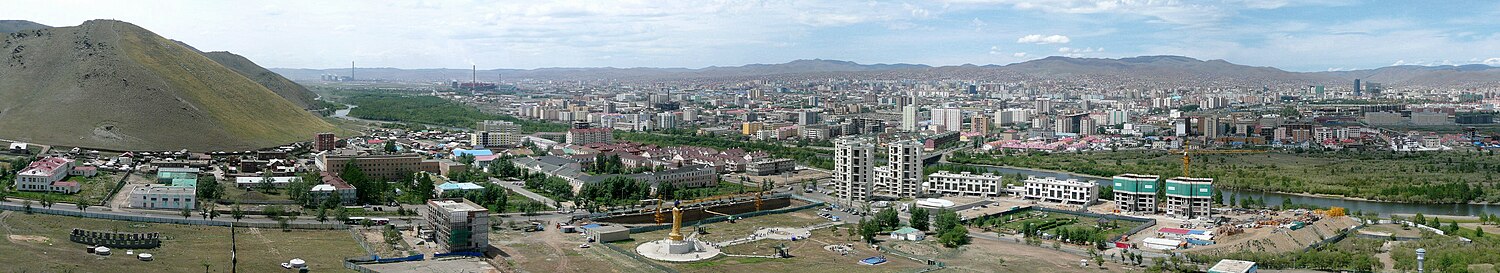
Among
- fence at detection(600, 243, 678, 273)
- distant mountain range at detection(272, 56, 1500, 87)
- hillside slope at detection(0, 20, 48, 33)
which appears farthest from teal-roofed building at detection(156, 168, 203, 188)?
distant mountain range at detection(272, 56, 1500, 87)

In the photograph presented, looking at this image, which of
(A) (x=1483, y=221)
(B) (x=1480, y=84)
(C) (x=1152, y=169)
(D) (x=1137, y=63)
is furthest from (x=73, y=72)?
(D) (x=1137, y=63)

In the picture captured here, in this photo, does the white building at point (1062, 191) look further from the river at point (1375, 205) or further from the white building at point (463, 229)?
the white building at point (463, 229)

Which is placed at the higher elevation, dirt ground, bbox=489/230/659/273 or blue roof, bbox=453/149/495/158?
blue roof, bbox=453/149/495/158

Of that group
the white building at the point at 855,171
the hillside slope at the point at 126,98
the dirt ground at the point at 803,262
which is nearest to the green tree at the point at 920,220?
the dirt ground at the point at 803,262

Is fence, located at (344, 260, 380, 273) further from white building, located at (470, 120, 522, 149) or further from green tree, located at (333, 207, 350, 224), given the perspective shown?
white building, located at (470, 120, 522, 149)

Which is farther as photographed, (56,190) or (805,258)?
(56,190)

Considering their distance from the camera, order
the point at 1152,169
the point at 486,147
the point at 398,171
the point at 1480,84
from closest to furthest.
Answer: the point at 398,171 → the point at 1152,169 → the point at 486,147 → the point at 1480,84

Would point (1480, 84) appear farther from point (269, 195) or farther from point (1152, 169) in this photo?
point (269, 195)
